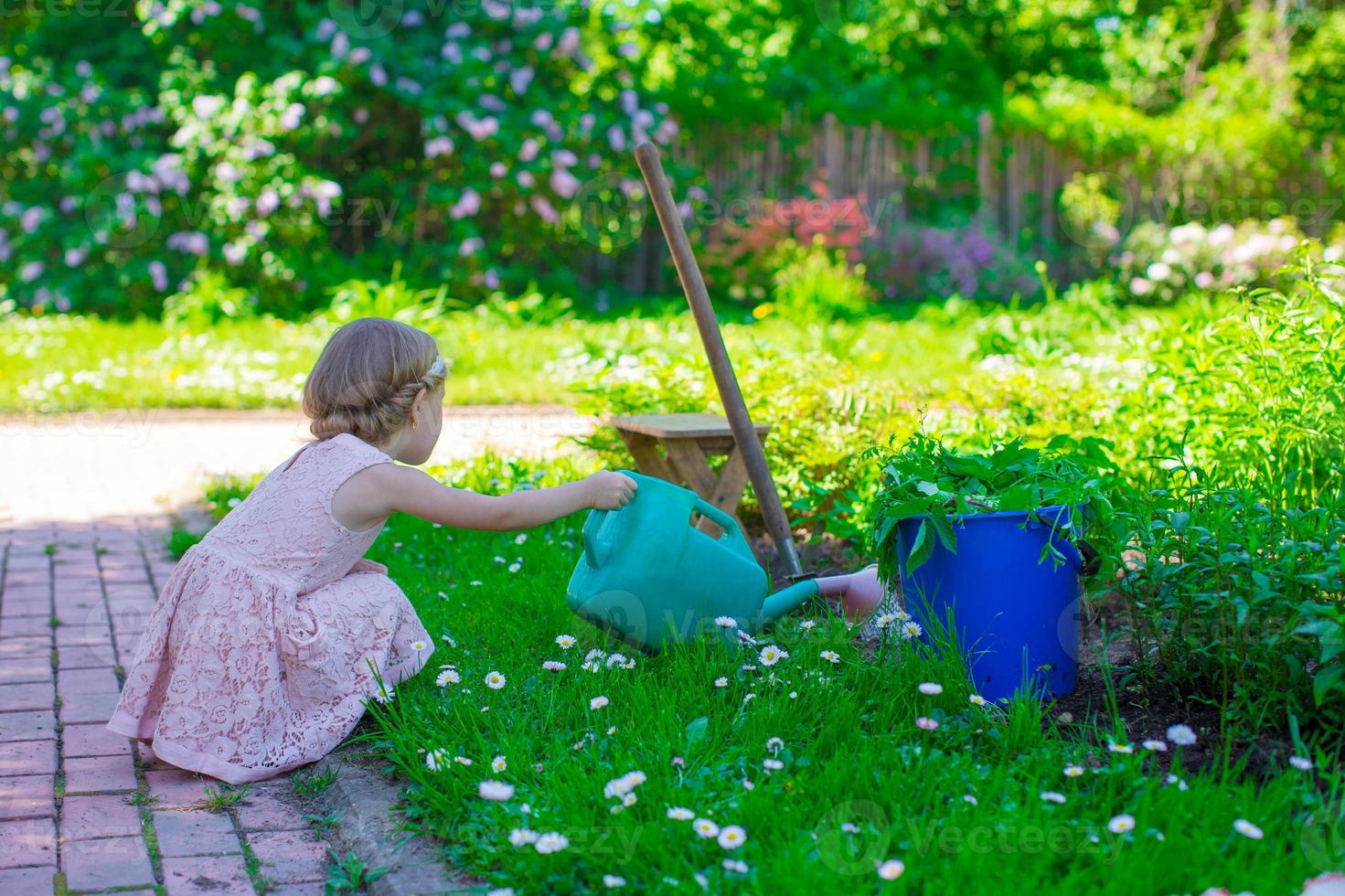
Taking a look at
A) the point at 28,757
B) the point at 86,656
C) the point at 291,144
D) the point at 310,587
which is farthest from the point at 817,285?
the point at 28,757

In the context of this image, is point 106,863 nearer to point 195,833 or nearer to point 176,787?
point 195,833

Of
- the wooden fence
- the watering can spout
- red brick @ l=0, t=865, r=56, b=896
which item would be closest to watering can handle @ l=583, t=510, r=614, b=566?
the watering can spout

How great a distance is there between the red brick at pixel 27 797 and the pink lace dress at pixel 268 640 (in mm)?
171

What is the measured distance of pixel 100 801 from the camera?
233 centimetres

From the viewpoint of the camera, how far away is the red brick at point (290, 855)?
6.75 ft

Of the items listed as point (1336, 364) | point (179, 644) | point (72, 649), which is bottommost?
point (72, 649)

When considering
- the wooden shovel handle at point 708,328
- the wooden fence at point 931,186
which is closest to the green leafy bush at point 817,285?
the wooden fence at point 931,186

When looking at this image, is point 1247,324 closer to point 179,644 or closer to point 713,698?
point 713,698

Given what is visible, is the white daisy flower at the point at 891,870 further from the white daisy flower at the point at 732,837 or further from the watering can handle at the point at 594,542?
the watering can handle at the point at 594,542

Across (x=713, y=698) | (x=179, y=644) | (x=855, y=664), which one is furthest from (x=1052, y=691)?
(x=179, y=644)

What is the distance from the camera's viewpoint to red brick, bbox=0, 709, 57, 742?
2.64 meters

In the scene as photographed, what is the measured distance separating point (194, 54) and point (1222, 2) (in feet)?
50.9

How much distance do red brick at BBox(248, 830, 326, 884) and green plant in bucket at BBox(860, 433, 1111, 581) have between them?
3.92 feet

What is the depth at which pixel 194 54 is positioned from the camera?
9.46 m
